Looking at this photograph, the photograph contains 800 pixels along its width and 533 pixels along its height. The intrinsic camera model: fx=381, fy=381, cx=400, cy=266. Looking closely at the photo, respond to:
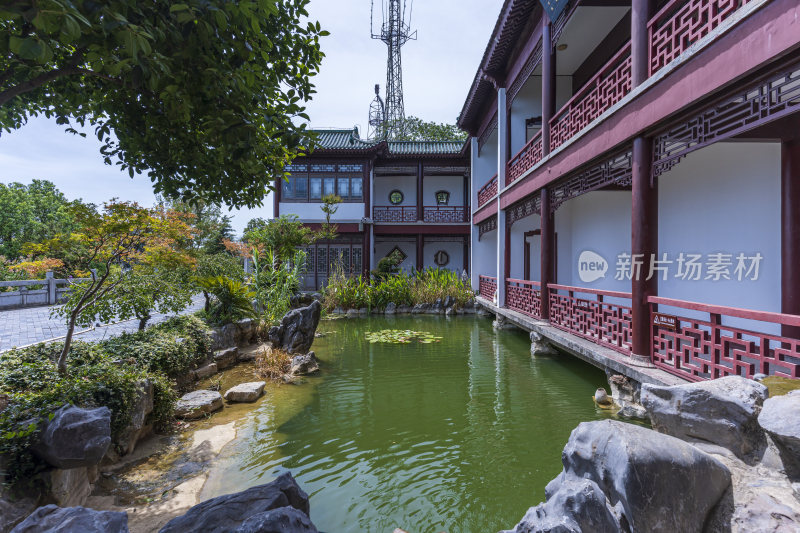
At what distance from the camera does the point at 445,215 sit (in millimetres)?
15797

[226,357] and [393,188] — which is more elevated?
[393,188]

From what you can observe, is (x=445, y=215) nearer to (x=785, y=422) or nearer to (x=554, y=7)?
(x=554, y=7)

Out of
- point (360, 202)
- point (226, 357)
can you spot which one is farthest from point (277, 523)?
point (360, 202)

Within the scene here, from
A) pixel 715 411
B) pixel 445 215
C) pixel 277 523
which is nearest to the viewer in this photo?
pixel 277 523

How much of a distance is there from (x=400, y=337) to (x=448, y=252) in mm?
9672

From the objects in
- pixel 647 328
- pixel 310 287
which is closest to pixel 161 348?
pixel 647 328

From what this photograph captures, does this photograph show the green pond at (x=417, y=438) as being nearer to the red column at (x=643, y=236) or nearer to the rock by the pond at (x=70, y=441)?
the rock by the pond at (x=70, y=441)

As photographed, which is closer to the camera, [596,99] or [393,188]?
[596,99]

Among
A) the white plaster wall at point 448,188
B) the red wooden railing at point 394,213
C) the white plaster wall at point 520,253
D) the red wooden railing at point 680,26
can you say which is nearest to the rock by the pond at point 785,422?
the red wooden railing at point 680,26

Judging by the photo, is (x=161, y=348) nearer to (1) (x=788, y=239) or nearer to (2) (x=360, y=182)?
(1) (x=788, y=239)

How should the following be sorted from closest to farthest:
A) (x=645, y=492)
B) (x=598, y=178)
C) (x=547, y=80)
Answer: (x=645, y=492), (x=598, y=178), (x=547, y=80)

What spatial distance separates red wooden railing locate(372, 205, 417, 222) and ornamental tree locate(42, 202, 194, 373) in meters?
11.3

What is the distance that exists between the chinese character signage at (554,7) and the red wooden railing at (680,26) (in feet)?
7.70

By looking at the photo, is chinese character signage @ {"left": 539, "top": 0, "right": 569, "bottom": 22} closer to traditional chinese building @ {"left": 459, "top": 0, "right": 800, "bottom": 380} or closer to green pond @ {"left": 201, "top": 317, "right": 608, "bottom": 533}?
traditional chinese building @ {"left": 459, "top": 0, "right": 800, "bottom": 380}
